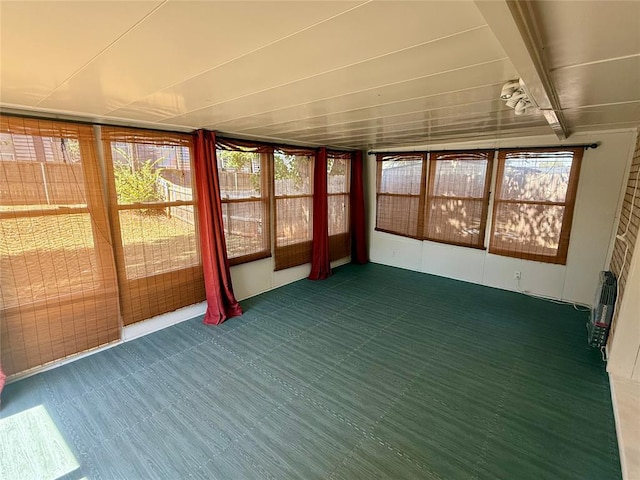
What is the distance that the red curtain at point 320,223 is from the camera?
4.99m

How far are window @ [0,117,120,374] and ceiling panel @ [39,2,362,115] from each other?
1.00 meters

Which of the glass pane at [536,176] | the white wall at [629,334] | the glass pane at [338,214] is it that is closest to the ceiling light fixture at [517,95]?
the white wall at [629,334]

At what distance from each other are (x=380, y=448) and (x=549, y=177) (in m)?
4.07

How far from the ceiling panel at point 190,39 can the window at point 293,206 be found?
279 centimetres

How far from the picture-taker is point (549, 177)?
4.16 meters

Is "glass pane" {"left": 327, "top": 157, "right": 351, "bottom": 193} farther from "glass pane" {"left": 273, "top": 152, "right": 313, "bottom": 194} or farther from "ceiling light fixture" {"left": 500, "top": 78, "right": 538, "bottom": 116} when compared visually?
"ceiling light fixture" {"left": 500, "top": 78, "right": 538, "bottom": 116}

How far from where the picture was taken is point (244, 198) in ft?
13.6

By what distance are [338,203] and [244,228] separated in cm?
210

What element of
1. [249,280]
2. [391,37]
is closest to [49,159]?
[249,280]

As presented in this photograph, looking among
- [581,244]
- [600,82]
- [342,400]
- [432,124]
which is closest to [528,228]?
[581,244]

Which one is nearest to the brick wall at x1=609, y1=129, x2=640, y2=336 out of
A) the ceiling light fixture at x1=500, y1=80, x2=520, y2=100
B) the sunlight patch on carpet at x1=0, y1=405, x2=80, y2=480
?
the ceiling light fixture at x1=500, y1=80, x2=520, y2=100

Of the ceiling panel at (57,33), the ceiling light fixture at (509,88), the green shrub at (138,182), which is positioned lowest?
the green shrub at (138,182)

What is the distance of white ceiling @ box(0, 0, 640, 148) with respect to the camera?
38.9 inches

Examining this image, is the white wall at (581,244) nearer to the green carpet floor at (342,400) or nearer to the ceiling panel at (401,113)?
the green carpet floor at (342,400)
